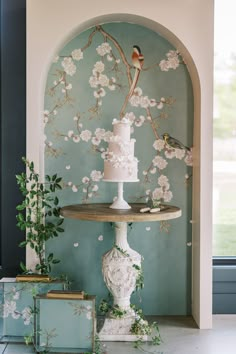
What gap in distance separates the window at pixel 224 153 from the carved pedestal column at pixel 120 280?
874 millimetres

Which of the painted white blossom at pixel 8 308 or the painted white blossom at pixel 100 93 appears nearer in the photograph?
the painted white blossom at pixel 8 308

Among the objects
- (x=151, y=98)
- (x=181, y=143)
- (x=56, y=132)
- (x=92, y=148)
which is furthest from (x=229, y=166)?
(x=56, y=132)

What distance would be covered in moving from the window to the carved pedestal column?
0.87 meters

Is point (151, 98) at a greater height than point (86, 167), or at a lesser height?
greater

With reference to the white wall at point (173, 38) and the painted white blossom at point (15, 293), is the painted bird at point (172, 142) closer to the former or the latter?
the white wall at point (173, 38)

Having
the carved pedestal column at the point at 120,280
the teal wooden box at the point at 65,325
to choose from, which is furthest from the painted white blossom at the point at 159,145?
the teal wooden box at the point at 65,325

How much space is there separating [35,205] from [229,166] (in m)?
1.46

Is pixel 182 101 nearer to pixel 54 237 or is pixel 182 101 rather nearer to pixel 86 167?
pixel 86 167

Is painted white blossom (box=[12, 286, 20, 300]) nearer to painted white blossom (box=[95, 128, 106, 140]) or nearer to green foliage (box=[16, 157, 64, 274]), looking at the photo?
green foliage (box=[16, 157, 64, 274])

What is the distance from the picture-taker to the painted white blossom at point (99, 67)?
3.67m

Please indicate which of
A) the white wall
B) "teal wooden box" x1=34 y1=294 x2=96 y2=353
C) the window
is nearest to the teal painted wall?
the white wall

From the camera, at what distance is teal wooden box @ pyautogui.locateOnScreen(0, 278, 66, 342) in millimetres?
3180

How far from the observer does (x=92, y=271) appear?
3721mm

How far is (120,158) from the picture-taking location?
3223 millimetres
